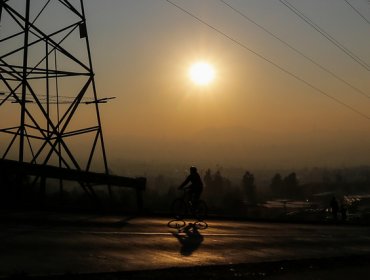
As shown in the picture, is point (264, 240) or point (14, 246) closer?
point (14, 246)

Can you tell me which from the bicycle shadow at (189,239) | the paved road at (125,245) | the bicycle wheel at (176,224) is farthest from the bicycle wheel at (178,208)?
the bicycle shadow at (189,239)

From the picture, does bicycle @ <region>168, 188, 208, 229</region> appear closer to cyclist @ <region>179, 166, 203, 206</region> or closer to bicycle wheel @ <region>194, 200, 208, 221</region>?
bicycle wheel @ <region>194, 200, 208, 221</region>

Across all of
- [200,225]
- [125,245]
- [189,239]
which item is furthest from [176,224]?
[125,245]

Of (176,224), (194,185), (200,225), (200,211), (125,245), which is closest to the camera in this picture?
(125,245)

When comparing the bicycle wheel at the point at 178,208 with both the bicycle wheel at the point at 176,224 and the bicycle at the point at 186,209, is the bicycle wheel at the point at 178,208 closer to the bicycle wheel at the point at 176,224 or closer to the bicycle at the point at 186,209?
the bicycle at the point at 186,209

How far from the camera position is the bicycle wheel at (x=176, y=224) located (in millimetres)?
17228

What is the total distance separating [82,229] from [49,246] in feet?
9.88

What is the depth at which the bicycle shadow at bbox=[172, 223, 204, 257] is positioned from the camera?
12.3 meters

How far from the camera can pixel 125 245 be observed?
39.1ft

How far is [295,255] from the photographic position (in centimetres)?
1351

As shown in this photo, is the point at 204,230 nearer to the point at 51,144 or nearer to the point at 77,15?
the point at 51,144

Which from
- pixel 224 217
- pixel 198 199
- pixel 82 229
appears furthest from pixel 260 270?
pixel 224 217

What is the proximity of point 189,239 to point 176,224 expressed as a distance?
3.62 meters

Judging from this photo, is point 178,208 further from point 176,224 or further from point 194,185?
point 176,224
